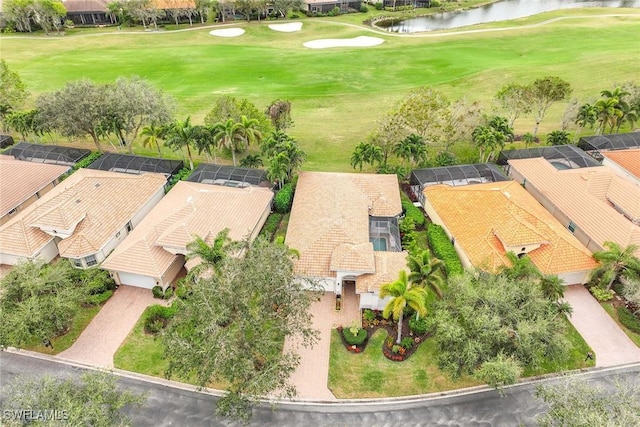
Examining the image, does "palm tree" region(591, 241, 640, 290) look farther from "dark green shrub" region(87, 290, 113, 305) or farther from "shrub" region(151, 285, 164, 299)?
"dark green shrub" region(87, 290, 113, 305)

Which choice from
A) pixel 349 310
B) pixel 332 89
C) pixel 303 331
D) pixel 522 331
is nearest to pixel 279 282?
pixel 303 331

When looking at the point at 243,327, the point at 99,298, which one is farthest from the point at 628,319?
the point at 99,298

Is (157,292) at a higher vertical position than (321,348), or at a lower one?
higher

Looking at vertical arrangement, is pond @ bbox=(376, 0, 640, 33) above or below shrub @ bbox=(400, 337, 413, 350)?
above

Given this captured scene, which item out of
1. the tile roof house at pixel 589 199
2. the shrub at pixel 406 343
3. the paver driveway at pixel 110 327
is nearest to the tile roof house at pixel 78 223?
the paver driveway at pixel 110 327

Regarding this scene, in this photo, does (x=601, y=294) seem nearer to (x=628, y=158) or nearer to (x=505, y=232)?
(x=505, y=232)

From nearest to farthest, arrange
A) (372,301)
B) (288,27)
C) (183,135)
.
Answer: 1. (372,301)
2. (183,135)
3. (288,27)

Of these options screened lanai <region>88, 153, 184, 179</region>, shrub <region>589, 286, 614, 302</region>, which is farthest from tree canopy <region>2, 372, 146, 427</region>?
shrub <region>589, 286, 614, 302</region>
